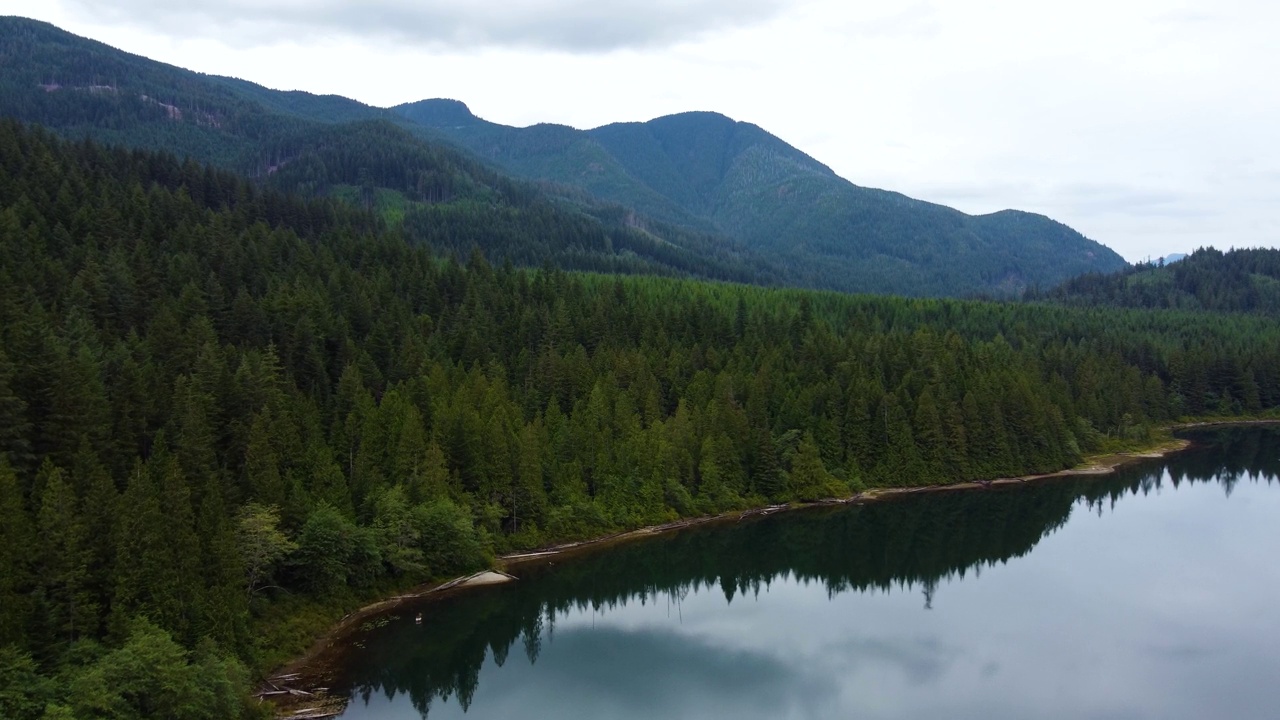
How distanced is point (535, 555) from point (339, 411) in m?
18.6

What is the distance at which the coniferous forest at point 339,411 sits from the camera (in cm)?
4150

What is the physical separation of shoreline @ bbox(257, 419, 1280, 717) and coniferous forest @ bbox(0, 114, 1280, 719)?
123 cm

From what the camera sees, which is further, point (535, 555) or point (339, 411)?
point (535, 555)

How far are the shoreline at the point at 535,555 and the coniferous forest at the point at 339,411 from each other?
4.04 feet

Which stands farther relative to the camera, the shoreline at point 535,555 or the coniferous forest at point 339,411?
the shoreline at point 535,555

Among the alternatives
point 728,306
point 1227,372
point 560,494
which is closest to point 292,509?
point 560,494

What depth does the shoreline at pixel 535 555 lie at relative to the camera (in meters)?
46.4

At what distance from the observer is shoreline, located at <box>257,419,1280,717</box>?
152 feet

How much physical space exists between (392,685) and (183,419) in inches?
804

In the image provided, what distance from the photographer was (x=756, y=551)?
259 ft

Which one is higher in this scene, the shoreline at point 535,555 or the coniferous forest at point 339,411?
the coniferous forest at point 339,411

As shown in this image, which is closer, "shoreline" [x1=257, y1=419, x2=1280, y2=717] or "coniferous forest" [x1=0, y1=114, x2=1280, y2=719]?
"coniferous forest" [x1=0, y1=114, x2=1280, y2=719]

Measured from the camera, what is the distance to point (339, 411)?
236 feet

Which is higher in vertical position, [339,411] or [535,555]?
[339,411]
